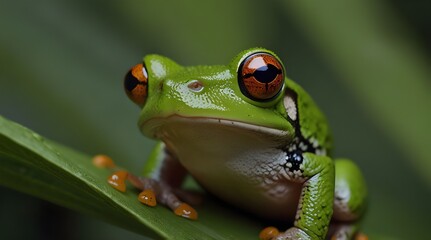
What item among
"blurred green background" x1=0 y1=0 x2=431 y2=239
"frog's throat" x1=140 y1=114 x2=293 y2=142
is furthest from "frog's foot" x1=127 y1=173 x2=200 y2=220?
"blurred green background" x1=0 y1=0 x2=431 y2=239

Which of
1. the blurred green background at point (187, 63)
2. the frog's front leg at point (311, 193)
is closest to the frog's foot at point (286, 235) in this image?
the frog's front leg at point (311, 193)

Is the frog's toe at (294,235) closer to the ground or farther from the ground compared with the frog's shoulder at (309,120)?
closer to the ground

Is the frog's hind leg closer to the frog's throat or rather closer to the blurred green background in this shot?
the frog's throat

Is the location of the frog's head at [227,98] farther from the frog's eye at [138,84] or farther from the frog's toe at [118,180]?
the frog's toe at [118,180]

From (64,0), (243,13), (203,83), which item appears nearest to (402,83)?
(243,13)

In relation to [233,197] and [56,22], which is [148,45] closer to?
[56,22]

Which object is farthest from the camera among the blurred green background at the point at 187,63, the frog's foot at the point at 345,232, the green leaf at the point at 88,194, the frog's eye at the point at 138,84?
the blurred green background at the point at 187,63

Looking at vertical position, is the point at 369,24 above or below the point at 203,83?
above
